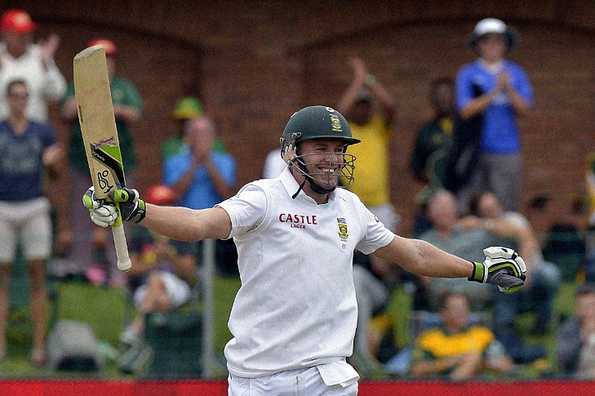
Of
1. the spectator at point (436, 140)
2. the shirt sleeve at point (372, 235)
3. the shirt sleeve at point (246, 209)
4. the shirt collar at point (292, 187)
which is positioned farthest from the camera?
the spectator at point (436, 140)

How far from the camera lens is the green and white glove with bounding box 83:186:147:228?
20.4 ft

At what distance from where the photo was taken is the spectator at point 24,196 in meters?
10.8

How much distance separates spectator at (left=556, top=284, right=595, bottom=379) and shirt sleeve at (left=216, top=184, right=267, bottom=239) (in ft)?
13.9

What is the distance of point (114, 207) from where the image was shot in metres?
6.27

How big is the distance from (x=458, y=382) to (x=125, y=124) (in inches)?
131

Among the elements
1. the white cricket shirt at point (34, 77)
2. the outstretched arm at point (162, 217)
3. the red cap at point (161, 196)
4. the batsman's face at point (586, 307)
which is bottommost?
the batsman's face at point (586, 307)

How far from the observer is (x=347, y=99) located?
11930 mm

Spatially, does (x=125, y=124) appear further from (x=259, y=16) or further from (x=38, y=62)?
(x=259, y=16)

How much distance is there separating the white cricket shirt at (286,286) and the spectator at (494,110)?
4748 mm

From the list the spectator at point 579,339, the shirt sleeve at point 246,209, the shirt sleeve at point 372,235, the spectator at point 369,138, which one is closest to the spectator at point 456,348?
the spectator at point 579,339

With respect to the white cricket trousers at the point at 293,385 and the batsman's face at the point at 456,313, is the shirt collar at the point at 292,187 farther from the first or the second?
the batsman's face at the point at 456,313

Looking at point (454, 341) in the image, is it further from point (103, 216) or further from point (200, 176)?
point (103, 216)

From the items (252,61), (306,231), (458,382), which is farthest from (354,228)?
(252,61)

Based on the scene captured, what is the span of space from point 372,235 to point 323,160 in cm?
50
